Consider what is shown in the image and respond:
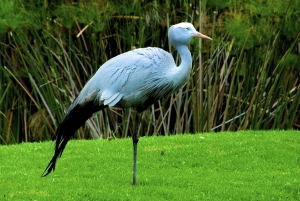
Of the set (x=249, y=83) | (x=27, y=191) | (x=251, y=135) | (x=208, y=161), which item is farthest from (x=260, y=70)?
(x=27, y=191)

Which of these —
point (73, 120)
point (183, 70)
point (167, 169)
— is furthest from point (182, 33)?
point (167, 169)

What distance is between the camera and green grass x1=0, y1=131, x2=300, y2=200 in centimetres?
617

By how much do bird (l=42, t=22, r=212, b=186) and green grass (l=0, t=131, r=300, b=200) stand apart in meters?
0.51

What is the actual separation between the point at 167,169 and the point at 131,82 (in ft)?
4.64

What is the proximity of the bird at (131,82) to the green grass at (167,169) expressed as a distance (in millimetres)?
513

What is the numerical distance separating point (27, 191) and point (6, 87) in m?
4.00

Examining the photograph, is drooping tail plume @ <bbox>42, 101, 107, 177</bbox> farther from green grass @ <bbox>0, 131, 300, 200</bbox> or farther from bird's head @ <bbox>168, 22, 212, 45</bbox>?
bird's head @ <bbox>168, 22, 212, 45</bbox>

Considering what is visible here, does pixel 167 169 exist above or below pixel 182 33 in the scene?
below

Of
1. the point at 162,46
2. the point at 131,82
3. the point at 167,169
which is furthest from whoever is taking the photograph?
the point at 162,46

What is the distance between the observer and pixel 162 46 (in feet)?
31.6

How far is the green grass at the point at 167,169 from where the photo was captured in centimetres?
617

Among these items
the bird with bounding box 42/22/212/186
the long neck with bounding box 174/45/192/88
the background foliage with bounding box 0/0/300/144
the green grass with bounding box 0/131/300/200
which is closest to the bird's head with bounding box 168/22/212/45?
the bird with bounding box 42/22/212/186

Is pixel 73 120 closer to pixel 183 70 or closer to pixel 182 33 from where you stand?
pixel 183 70

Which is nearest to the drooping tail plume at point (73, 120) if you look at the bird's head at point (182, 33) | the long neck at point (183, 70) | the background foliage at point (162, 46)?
the long neck at point (183, 70)
